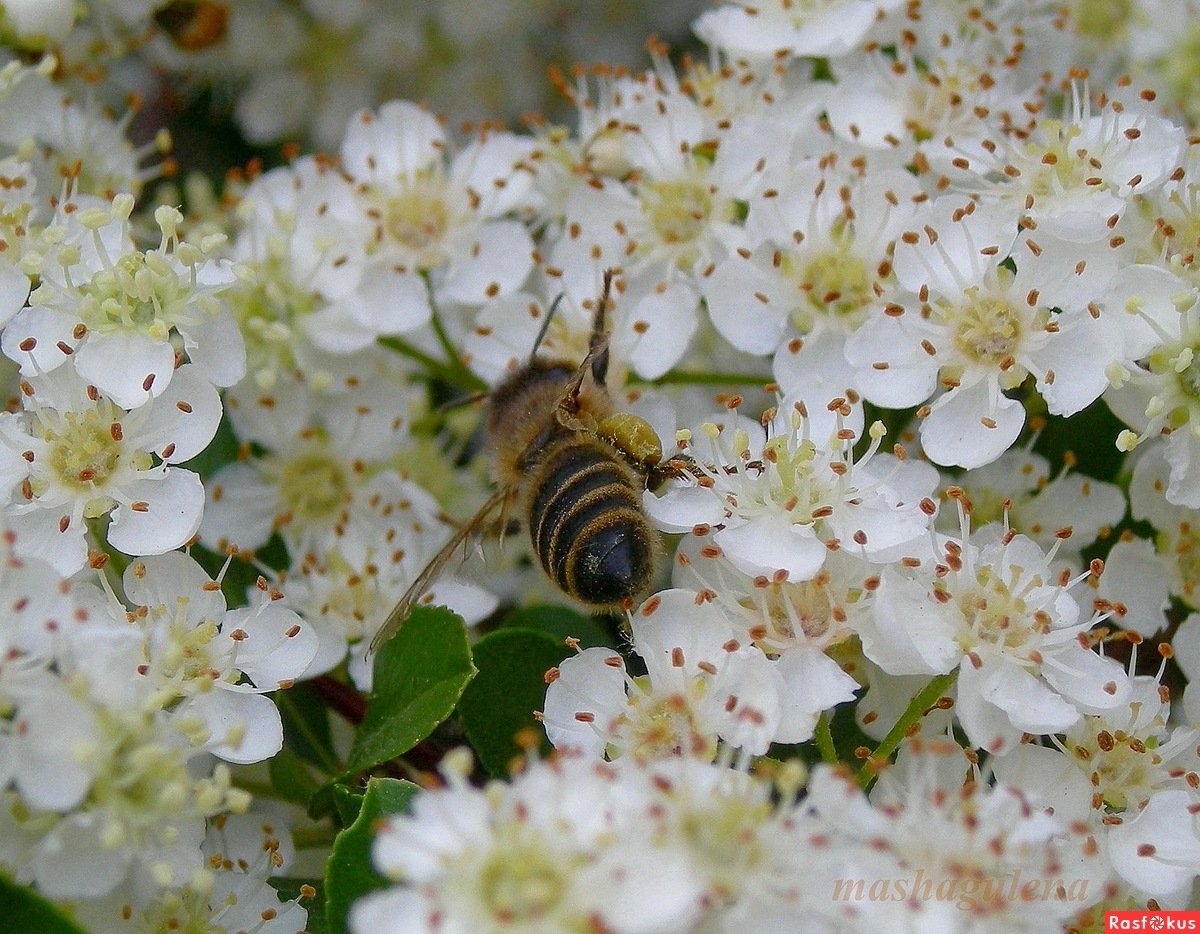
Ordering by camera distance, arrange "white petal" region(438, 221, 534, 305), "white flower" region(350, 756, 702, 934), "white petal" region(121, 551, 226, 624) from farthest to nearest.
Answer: "white petal" region(438, 221, 534, 305), "white petal" region(121, 551, 226, 624), "white flower" region(350, 756, 702, 934)

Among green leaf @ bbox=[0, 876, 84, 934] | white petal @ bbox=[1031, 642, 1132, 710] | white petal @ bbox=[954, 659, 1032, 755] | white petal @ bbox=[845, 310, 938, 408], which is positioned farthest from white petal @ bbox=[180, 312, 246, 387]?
white petal @ bbox=[1031, 642, 1132, 710]

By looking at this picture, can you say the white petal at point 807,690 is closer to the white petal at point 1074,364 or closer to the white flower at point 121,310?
the white petal at point 1074,364

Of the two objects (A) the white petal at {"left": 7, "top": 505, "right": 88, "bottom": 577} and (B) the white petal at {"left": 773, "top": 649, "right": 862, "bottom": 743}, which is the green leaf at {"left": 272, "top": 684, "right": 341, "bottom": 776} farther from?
(B) the white petal at {"left": 773, "top": 649, "right": 862, "bottom": 743}

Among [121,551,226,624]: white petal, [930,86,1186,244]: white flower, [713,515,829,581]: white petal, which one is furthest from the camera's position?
[930,86,1186,244]: white flower

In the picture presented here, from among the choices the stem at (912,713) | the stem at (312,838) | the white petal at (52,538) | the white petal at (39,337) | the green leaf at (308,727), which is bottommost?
the stem at (312,838)

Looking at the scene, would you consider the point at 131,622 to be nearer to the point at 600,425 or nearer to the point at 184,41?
the point at 600,425

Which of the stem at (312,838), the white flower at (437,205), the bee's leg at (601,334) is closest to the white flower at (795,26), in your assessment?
the white flower at (437,205)
